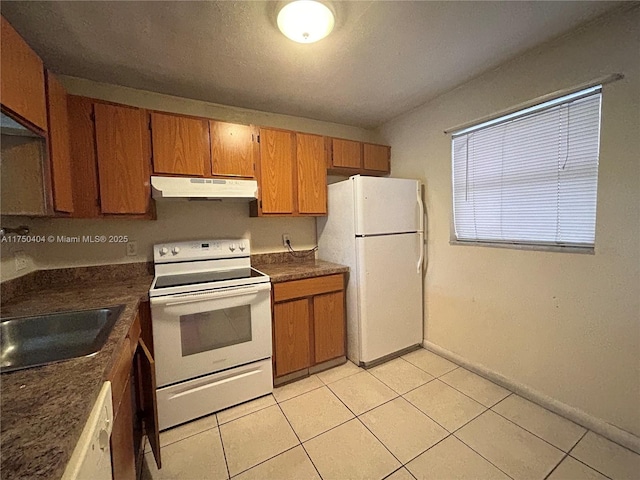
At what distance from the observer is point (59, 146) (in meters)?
1.54

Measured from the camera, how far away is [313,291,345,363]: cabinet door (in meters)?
2.28

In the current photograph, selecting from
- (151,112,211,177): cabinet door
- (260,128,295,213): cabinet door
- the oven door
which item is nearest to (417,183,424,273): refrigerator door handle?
(260,128,295,213): cabinet door

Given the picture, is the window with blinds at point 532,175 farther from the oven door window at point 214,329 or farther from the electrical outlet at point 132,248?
the electrical outlet at point 132,248

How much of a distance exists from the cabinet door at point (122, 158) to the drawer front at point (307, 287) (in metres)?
1.13

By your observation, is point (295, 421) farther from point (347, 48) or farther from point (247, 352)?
point (347, 48)

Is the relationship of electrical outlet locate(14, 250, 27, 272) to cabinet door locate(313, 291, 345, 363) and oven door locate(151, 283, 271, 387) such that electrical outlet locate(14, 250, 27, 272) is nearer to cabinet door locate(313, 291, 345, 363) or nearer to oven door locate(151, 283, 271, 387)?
oven door locate(151, 283, 271, 387)

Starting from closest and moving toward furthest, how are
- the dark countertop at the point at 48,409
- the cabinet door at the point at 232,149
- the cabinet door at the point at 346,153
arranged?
1. the dark countertop at the point at 48,409
2. the cabinet door at the point at 232,149
3. the cabinet door at the point at 346,153

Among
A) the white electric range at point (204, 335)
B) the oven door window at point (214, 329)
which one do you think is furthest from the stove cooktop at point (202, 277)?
the oven door window at point (214, 329)

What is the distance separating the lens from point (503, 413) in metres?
1.77

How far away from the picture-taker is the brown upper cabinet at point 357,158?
2605mm

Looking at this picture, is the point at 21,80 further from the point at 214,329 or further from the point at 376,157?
the point at 376,157

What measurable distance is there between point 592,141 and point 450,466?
1.96m

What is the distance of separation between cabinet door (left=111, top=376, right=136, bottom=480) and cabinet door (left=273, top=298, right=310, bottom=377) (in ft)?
3.42

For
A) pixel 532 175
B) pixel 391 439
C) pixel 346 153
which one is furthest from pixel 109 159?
pixel 532 175
